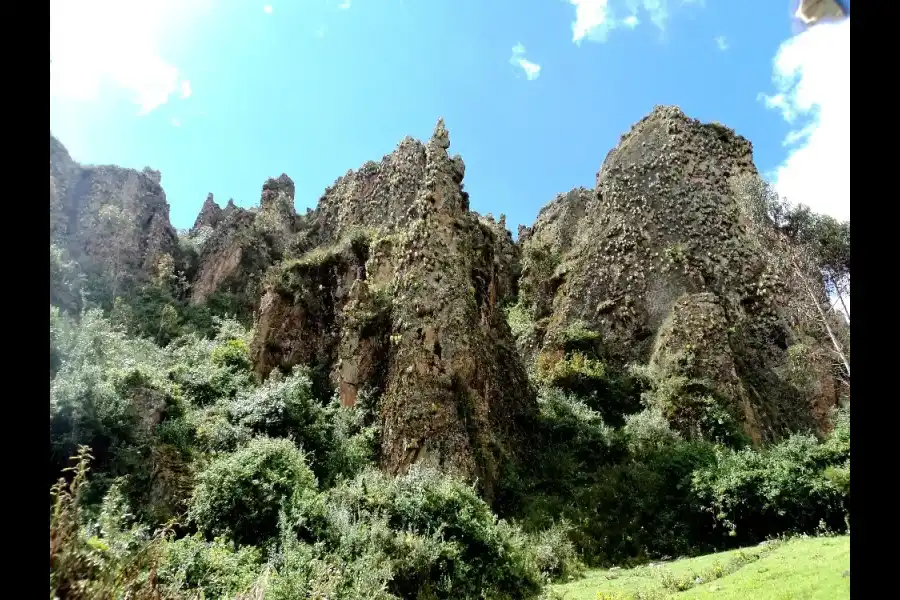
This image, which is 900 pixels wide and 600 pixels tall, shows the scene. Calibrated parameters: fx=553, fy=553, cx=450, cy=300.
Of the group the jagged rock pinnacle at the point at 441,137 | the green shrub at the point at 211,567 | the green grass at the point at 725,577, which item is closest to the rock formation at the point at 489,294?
the jagged rock pinnacle at the point at 441,137

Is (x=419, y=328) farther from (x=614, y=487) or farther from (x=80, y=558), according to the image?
(x=80, y=558)

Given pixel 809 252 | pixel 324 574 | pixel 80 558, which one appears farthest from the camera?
pixel 809 252

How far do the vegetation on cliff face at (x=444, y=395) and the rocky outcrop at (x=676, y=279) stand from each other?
137mm

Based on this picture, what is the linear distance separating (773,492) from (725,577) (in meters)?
4.54

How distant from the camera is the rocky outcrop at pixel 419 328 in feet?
51.3

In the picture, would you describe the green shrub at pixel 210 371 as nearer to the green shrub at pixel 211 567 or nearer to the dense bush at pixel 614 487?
the green shrub at pixel 211 567

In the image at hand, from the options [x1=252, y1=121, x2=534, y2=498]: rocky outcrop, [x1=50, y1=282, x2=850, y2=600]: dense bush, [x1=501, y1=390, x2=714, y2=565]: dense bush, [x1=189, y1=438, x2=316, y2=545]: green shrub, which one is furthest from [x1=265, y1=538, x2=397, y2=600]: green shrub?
[x1=501, y1=390, x2=714, y2=565]: dense bush

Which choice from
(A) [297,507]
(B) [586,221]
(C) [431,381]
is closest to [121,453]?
(A) [297,507]

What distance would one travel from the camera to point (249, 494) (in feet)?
37.4

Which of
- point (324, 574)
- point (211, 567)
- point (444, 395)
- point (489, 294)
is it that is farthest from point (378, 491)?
point (489, 294)

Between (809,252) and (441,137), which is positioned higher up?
(441,137)

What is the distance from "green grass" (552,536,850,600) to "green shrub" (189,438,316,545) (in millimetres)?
5882
